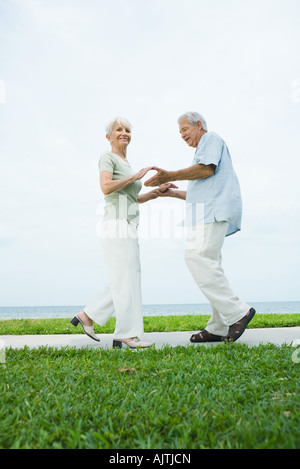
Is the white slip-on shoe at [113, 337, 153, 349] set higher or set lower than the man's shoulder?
lower

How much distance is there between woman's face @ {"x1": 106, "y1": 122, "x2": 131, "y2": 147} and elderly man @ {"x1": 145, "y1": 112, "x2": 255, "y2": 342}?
51 cm

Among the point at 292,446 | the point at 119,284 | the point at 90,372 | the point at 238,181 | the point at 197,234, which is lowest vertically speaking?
the point at 90,372

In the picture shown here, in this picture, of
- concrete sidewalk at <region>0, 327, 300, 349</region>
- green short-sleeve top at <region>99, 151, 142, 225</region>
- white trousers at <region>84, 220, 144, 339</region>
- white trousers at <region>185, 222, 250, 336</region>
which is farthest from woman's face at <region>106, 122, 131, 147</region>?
concrete sidewalk at <region>0, 327, 300, 349</region>

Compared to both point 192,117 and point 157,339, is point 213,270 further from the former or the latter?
point 192,117

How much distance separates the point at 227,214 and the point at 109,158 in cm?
129

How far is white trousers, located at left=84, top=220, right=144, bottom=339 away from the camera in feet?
12.2

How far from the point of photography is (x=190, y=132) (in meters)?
4.16

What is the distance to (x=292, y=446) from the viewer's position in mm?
1408

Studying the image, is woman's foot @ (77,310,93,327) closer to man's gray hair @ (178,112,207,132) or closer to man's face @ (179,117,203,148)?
man's face @ (179,117,203,148)

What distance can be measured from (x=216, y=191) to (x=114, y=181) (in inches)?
40.5

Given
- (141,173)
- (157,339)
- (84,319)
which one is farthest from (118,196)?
(157,339)
